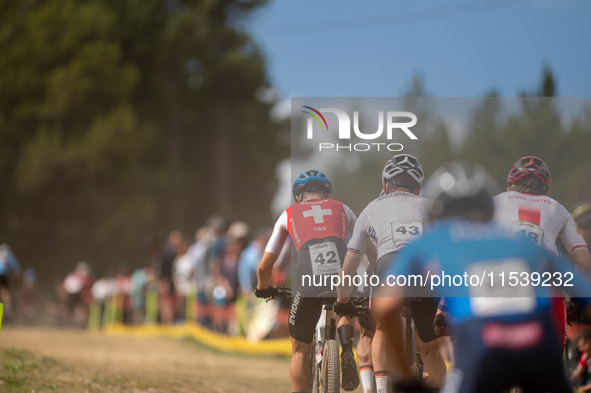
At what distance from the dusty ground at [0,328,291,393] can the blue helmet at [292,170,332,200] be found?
9.24 feet

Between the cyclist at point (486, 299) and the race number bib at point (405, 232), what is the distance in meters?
1.85

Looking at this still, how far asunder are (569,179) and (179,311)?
12860 mm

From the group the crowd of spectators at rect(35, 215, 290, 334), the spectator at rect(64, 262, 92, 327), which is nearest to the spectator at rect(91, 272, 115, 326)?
the crowd of spectators at rect(35, 215, 290, 334)

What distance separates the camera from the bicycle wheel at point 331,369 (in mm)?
5668

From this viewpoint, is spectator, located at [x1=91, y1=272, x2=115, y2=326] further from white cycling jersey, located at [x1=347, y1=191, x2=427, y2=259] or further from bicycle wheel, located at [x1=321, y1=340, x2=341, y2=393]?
white cycling jersey, located at [x1=347, y1=191, x2=427, y2=259]

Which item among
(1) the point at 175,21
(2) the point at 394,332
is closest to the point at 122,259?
(1) the point at 175,21

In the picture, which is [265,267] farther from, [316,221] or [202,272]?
[202,272]

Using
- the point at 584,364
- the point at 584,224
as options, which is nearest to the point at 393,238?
the point at 584,364

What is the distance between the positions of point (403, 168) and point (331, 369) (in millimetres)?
1757

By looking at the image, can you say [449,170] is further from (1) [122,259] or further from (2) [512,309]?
(1) [122,259]

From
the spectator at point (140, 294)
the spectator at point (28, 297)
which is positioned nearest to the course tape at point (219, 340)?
→ the spectator at point (140, 294)

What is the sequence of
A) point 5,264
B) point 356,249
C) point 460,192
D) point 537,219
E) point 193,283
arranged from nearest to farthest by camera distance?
point 460,192 < point 356,249 < point 537,219 < point 193,283 < point 5,264

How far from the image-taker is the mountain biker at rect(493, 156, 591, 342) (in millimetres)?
5715

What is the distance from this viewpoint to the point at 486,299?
10.9ft
